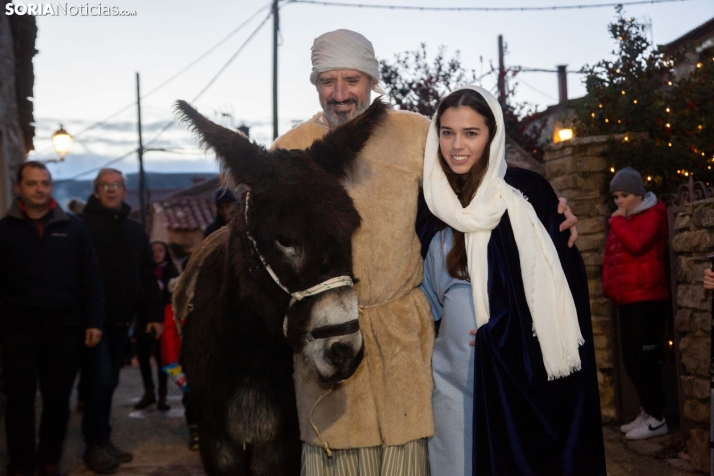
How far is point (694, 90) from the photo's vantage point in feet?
24.1

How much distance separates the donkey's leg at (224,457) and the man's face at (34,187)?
111 inches

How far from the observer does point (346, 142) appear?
3.06 metres

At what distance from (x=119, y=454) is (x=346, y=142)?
4.18 m

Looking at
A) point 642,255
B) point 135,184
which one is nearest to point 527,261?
point 642,255

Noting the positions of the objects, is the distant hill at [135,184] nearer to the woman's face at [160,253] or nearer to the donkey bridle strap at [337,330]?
the woman's face at [160,253]

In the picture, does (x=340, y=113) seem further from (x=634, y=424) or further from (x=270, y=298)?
(x=634, y=424)

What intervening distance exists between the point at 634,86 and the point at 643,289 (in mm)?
2591

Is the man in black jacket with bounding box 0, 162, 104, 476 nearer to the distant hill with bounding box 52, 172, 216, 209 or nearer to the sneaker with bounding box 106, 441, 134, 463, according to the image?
the sneaker with bounding box 106, 441, 134, 463

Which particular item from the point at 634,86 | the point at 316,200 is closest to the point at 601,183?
the point at 634,86

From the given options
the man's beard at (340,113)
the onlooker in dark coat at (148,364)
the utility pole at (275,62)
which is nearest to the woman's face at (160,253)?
the onlooker in dark coat at (148,364)

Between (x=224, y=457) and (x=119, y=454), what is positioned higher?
(x=224, y=457)

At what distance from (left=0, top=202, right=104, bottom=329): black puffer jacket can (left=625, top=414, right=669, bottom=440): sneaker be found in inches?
168

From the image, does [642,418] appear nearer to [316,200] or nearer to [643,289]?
[643,289]

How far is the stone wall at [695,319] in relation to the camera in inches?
204
